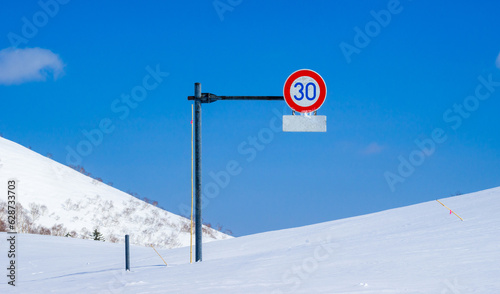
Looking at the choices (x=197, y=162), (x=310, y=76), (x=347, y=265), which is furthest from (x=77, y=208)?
(x=347, y=265)

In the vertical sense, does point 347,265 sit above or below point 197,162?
below

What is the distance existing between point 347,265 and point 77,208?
21840 mm

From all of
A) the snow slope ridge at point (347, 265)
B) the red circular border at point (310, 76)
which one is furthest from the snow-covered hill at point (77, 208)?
the red circular border at point (310, 76)

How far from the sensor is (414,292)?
5539 millimetres

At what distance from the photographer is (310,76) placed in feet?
26.5

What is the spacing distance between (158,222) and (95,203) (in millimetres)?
3319

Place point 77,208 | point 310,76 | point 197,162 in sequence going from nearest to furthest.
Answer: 1. point 310,76
2. point 197,162
3. point 77,208

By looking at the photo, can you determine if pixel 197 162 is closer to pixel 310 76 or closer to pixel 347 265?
pixel 310 76

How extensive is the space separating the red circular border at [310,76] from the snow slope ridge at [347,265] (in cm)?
218

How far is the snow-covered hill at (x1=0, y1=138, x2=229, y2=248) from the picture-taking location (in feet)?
80.9

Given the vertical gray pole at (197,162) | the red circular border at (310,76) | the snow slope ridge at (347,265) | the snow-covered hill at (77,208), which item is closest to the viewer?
the snow slope ridge at (347,265)

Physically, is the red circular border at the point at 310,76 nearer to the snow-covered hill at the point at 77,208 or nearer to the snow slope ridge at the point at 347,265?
the snow slope ridge at the point at 347,265

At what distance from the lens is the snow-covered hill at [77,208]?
24.7 metres

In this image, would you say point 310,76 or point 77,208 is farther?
point 77,208
